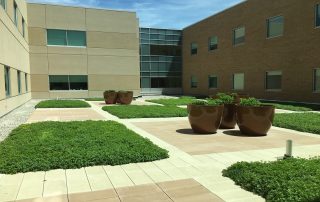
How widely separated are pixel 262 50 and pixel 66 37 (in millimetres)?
19805

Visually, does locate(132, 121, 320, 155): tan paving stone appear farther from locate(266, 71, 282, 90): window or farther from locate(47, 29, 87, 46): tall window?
locate(47, 29, 87, 46): tall window

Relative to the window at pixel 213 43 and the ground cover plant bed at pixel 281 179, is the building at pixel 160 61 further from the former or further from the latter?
the ground cover plant bed at pixel 281 179

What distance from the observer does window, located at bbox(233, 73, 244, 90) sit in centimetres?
3138

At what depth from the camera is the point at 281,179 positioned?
5.43 meters

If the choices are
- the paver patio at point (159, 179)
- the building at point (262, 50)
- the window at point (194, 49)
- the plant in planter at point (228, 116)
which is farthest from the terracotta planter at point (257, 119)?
the window at point (194, 49)

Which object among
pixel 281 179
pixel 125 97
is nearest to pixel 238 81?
pixel 125 97

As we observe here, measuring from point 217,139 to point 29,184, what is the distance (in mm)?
5971

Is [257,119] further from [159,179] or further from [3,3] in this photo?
[3,3]

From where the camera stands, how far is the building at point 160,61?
143 ft

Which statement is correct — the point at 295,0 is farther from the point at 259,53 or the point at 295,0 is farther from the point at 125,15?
the point at 125,15

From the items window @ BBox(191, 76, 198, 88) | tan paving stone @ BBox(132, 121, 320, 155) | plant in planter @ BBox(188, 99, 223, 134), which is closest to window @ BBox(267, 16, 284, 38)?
window @ BBox(191, 76, 198, 88)

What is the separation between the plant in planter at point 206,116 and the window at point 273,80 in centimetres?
1739

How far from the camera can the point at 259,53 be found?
28.5 metres

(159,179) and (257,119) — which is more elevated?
(257,119)
